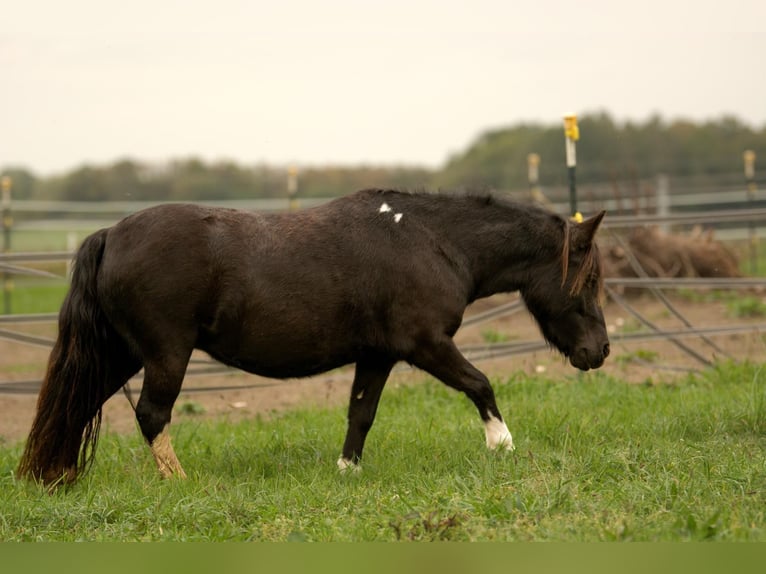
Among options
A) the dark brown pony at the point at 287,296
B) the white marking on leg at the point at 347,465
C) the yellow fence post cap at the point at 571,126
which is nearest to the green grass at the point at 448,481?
the white marking on leg at the point at 347,465

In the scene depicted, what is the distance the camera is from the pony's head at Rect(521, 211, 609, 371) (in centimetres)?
593

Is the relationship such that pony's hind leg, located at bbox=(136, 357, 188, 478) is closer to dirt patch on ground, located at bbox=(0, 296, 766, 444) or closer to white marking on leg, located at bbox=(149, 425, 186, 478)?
white marking on leg, located at bbox=(149, 425, 186, 478)

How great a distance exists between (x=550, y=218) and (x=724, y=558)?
3.00 meters

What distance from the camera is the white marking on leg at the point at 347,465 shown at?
5424 mm

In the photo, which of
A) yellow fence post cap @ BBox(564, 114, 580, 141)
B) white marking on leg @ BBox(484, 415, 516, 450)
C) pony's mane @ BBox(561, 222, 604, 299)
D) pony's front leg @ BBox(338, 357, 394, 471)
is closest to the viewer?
white marking on leg @ BBox(484, 415, 516, 450)

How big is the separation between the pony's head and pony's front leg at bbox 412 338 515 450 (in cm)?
74

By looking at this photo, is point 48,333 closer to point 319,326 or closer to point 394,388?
point 394,388

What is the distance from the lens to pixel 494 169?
3070 cm

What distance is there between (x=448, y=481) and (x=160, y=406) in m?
1.74

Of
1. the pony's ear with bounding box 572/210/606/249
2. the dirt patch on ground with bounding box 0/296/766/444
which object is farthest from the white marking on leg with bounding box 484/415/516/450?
the dirt patch on ground with bounding box 0/296/766/444

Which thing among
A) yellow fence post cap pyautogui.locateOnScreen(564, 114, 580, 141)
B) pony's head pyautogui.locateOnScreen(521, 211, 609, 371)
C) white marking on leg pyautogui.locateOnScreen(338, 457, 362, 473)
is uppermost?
yellow fence post cap pyautogui.locateOnScreen(564, 114, 580, 141)

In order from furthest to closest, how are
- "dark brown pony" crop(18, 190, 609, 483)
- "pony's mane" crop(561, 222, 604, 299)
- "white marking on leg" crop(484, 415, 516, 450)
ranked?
"pony's mane" crop(561, 222, 604, 299) → "white marking on leg" crop(484, 415, 516, 450) → "dark brown pony" crop(18, 190, 609, 483)

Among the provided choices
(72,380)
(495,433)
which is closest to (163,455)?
(72,380)

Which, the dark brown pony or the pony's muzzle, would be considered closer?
the dark brown pony
